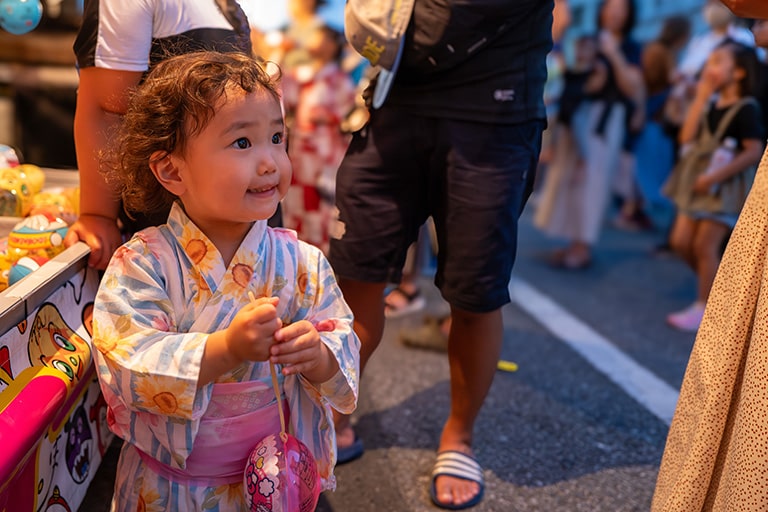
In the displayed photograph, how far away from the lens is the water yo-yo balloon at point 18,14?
1696mm

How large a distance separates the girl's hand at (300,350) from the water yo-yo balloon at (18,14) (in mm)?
1108

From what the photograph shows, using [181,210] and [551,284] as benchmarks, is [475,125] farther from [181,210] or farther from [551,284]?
[551,284]

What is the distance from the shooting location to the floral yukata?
1.16m

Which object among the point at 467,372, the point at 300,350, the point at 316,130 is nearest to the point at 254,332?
the point at 300,350

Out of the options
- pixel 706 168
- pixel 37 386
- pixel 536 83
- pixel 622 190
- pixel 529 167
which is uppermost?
pixel 536 83

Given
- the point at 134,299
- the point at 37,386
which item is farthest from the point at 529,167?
the point at 37,386

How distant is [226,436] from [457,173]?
854 mm

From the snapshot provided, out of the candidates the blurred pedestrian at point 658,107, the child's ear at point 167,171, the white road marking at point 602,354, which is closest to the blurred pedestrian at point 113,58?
the child's ear at point 167,171

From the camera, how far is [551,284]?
163 inches

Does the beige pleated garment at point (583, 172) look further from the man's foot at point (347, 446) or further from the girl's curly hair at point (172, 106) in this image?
the girl's curly hair at point (172, 106)

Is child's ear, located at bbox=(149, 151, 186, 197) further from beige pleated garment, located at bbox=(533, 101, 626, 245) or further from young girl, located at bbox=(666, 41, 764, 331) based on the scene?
beige pleated garment, located at bbox=(533, 101, 626, 245)

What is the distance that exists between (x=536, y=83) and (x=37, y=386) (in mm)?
1283

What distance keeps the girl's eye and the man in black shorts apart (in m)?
0.64

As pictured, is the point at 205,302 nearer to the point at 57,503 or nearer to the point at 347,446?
the point at 57,503
